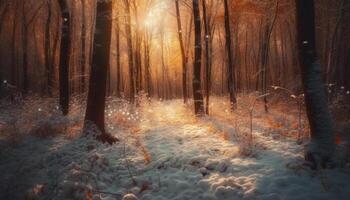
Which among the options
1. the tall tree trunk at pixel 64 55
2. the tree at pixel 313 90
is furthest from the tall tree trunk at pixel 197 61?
the tree at pixel 313 90

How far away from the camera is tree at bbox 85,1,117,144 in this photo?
8453 mm

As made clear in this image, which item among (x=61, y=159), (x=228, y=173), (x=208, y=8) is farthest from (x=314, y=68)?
(x=208, y=8)

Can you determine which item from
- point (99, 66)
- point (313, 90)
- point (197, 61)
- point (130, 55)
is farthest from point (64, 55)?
point (313, 90)

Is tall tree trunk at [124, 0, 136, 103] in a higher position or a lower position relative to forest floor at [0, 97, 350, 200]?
higher

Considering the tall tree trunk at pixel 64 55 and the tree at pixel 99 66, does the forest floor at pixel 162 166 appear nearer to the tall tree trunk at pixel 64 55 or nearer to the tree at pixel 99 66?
the tree at pixel 99 66

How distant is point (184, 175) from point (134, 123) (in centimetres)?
544

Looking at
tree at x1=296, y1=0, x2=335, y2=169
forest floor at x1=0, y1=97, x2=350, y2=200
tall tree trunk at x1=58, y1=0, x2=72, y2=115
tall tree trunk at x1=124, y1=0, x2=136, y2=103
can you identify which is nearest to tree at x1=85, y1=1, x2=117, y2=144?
forest floor at x1=0, y1=97, x2=350, y2=200

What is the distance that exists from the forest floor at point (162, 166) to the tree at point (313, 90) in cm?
46

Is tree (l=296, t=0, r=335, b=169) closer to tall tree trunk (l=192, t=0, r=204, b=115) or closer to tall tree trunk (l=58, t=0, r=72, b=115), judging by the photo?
tall tree trunk (l=192, t=0, r=204, b=115)

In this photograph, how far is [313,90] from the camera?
17.7ft

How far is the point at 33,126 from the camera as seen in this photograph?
30.0 ft

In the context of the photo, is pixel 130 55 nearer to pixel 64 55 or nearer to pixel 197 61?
pixel 197 61

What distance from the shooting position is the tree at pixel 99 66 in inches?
333

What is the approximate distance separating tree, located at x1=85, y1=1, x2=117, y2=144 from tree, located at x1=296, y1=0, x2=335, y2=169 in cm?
552
